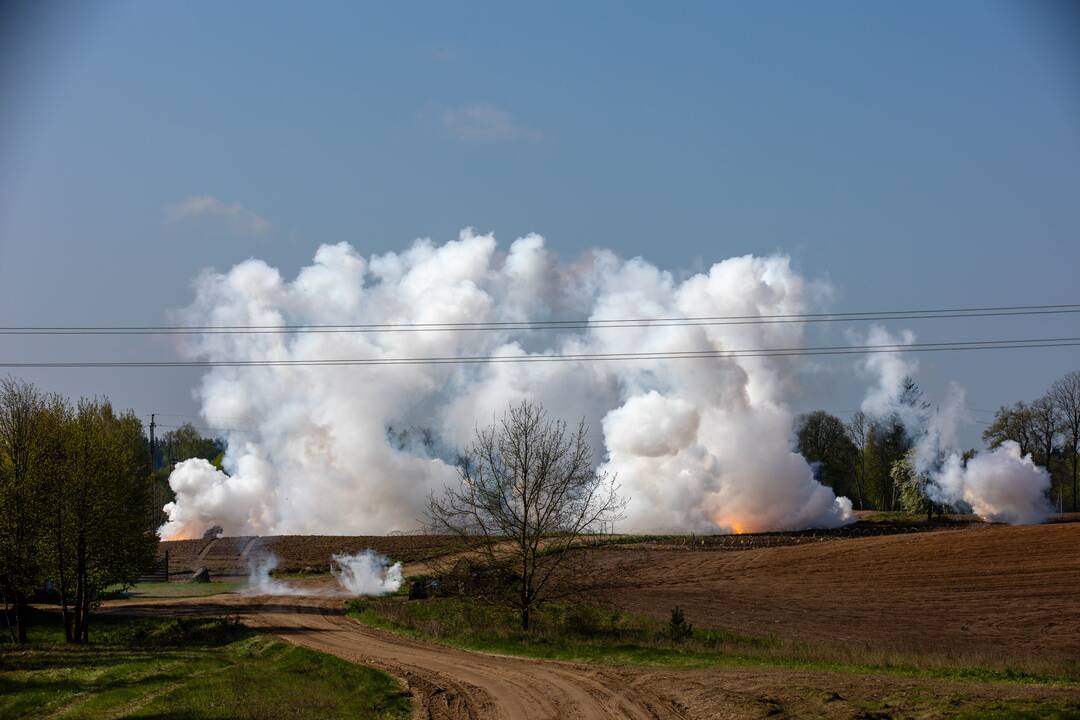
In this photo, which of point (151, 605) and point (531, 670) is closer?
point (531, 670)

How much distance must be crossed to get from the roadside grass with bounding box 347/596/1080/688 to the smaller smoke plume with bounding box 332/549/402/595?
1273 centimetres

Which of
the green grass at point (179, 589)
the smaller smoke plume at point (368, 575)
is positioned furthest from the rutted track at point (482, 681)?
the green grass at point (179, 589)

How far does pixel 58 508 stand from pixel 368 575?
27.6 meters

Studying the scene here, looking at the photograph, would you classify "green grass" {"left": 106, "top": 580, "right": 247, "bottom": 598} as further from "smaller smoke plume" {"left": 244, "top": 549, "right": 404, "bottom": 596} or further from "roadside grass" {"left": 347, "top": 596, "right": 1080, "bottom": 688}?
"roadside grass" {"left": 347, "top": 596, "right": 1080, "bottom": 688}

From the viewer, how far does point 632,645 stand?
37406 mm

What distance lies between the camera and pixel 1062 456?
13512 cm

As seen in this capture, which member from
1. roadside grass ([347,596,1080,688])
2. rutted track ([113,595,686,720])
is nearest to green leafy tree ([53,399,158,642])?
rutted track ([113,595,686,720])

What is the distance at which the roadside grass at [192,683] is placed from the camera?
25.9 m

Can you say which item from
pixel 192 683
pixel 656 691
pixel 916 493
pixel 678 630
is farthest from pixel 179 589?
pixel 916 493

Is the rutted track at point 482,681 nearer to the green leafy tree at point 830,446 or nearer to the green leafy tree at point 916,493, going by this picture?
the green leafy tree at point 916,493

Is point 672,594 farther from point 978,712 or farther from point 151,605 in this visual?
point 978,712

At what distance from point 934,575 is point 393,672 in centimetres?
4314

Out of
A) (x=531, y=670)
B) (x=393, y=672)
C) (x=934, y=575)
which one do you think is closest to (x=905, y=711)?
(x=531, y=670)

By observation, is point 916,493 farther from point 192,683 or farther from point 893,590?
point 192,683
